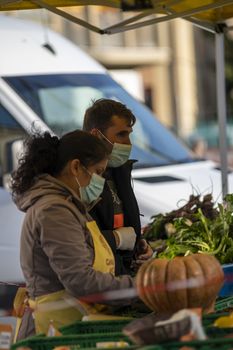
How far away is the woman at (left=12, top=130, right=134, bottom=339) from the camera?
164 inches

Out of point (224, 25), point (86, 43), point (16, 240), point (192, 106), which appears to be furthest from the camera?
→ point (192, 106)

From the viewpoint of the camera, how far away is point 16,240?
8203 mm

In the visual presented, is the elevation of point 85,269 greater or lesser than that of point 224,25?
lesser

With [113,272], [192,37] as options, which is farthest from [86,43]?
[113,272]

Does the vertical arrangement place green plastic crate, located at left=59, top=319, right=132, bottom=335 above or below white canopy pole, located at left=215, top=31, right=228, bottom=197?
below

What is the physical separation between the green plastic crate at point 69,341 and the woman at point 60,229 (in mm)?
374

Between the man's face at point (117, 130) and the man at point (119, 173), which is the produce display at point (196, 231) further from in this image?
the man's face at point (117, 130)

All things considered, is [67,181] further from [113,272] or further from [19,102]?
[19,102]

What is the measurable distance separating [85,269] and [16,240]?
13.4 feet

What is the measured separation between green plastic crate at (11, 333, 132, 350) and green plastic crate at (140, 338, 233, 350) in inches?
15.5

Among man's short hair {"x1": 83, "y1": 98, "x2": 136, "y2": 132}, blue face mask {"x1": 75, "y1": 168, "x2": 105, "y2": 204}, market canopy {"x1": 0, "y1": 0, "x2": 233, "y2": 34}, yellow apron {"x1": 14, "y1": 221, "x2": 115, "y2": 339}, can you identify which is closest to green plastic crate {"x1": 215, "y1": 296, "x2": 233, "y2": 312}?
yellow apron {"x1": 14, "y1": 221, "x2": 115, "y2": 339}

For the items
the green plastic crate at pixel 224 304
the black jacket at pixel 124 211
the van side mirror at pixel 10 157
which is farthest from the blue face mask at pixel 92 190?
the van side mirror at pixel 10 157

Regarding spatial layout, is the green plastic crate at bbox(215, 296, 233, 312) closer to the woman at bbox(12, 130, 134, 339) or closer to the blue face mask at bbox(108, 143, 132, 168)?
the woman at bbox(12, 130, 134, 339)

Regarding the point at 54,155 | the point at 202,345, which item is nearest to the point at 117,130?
the point at 54,155
